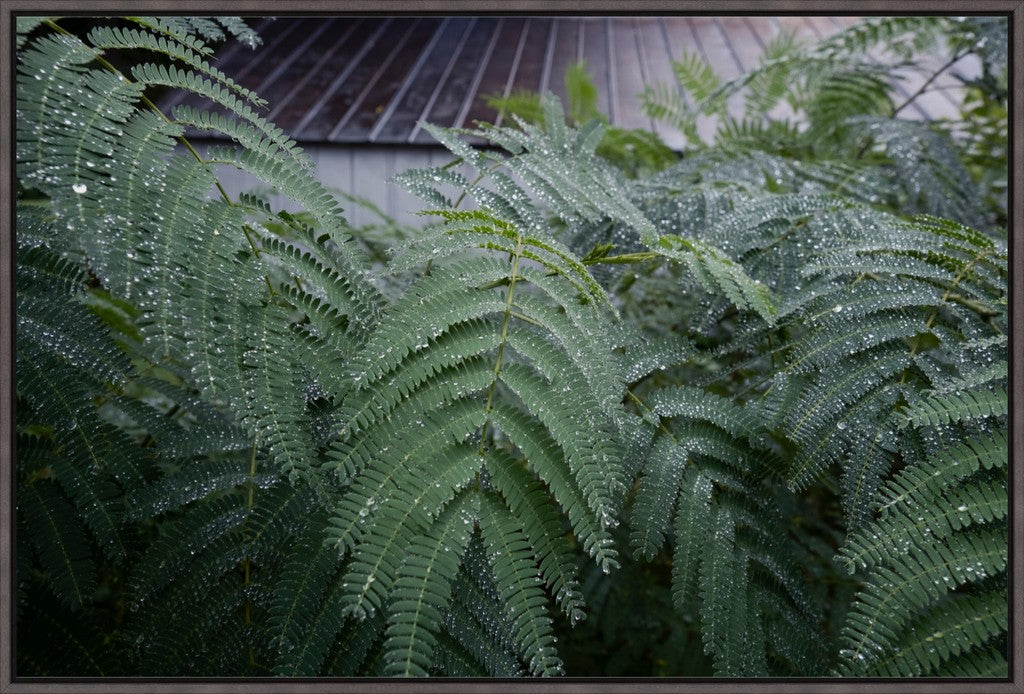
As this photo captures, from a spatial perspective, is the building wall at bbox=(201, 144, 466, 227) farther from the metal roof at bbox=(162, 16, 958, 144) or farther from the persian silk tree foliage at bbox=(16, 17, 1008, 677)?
the persian silk tree foliage at bbox=(16, 17, 1008, 677)

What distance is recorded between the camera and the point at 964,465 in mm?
733

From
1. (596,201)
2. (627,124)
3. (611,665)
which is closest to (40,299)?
(596,201)

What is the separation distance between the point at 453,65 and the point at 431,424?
2.18 m

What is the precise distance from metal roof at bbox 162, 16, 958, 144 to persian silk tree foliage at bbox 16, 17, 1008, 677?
56.2 inches

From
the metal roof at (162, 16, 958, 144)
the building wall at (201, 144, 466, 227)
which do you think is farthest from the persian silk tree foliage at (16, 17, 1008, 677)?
the metal roof at (162, 16, 958, 144)

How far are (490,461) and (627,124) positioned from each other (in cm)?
198

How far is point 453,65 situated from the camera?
2502 millimetres

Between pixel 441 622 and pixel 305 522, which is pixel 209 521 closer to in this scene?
pixel 305 522

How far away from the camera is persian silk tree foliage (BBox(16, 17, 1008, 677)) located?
646 mm

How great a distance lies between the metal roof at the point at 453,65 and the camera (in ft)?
7.54

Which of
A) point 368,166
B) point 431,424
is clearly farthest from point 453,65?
point 431,424

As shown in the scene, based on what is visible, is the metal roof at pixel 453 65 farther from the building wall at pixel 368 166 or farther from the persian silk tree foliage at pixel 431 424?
the persian silk tree foliage at pixel 431 424

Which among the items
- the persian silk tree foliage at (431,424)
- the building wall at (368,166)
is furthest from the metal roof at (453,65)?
the persian silk tree foliage at (431,424)

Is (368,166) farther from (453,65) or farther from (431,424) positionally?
(431,424)
